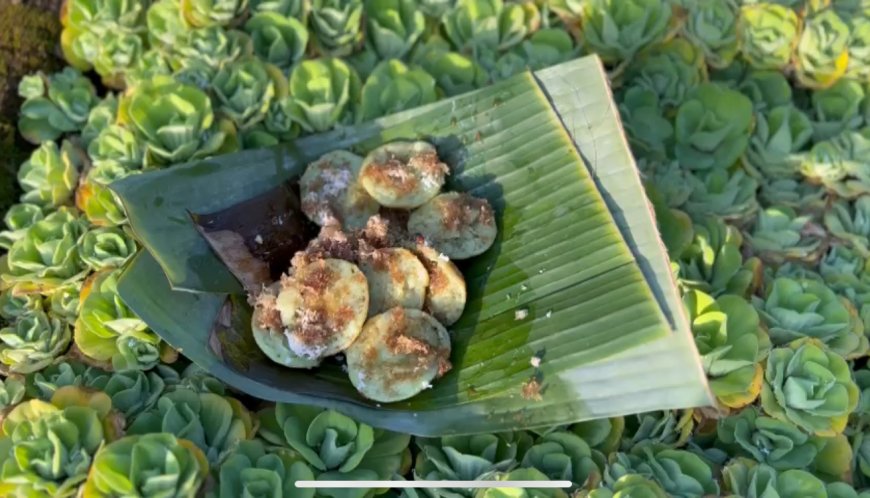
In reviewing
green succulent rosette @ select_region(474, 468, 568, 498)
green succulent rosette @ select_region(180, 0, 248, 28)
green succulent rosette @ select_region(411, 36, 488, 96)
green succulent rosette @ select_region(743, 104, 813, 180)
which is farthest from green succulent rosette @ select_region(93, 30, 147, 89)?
green succulent rosette @ select_region(743, 104, 813, 180)

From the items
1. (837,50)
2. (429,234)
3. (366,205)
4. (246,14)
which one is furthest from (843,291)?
(246,14)

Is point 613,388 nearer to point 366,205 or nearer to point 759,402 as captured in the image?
point 759,402

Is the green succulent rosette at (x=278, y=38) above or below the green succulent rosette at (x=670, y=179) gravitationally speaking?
above

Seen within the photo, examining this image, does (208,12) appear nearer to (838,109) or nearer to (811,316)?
(811,316)

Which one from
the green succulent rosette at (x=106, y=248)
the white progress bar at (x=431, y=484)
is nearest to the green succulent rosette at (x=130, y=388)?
the green succulent rosette at (x=106, y=248)

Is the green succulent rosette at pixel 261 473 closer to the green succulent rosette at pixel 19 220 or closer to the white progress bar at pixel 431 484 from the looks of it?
the white progress bar at pixel 431 484

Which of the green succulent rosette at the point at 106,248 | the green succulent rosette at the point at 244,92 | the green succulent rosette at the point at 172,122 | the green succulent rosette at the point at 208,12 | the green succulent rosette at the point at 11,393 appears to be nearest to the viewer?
the green succulent rosette at the point at 11,393
